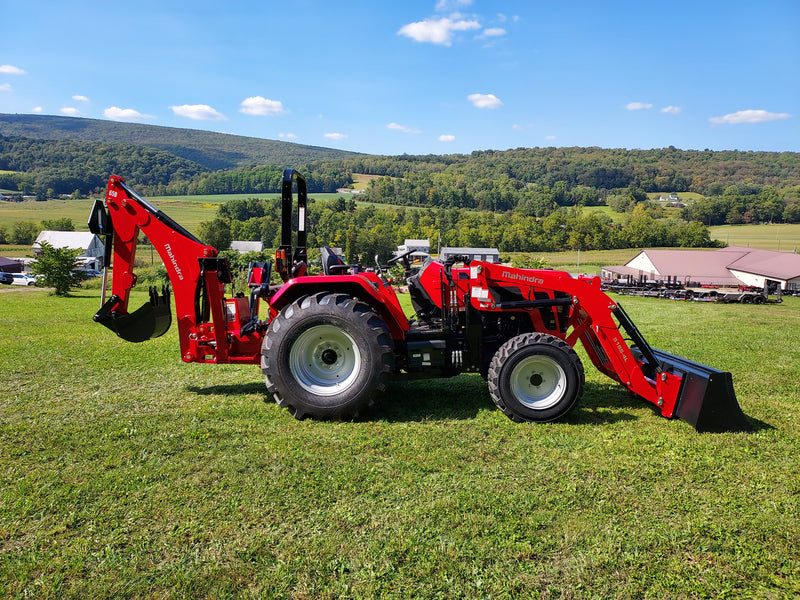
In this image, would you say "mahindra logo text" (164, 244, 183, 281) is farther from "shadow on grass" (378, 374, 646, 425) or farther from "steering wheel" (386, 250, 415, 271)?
"shadow on grass" (378, 374, 646, 425)

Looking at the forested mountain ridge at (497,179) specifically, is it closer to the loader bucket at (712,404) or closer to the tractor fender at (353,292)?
the loader bucket at (712,404)

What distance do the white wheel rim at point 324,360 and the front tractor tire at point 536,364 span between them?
1703mm

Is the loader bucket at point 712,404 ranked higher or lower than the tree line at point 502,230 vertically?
lower

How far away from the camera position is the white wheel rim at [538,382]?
20.4ft

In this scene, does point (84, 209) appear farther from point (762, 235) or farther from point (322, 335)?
point (762, 235)

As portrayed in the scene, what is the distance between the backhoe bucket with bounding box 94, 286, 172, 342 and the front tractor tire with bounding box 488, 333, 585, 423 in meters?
4.76

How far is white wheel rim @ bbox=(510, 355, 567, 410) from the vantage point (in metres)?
6.23

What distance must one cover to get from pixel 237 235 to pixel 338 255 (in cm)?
7982

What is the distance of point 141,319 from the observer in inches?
289

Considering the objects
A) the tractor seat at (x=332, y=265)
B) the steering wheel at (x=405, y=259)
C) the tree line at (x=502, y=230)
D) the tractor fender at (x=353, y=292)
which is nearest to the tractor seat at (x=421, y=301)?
the steering wheel at (x=405, y=259)

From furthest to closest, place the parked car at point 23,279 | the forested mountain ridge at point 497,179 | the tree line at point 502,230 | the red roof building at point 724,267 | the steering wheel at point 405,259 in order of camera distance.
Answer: the forested mountain ridge at point 497,179, the tree line at point 502,230, the red roof building at point 724,267, the parked car at point 23,279, the steering wheel at point 405,259

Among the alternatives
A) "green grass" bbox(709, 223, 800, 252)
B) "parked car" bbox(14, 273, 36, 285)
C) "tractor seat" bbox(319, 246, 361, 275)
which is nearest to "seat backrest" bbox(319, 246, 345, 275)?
"tractor seat" bbox(319, 246, 361, 275)

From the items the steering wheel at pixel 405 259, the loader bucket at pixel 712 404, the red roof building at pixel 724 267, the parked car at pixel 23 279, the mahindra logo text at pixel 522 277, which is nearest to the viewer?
the loader bucket at pixel 712 404

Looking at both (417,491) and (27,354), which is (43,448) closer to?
(417,491)
